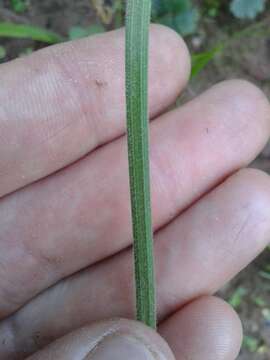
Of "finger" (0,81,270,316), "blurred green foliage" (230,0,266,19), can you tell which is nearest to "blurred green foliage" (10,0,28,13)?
"blurred green foliage" (230,0,266,19)

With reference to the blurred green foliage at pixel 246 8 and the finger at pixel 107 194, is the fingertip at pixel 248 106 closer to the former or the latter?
the finger at pixel 107 194

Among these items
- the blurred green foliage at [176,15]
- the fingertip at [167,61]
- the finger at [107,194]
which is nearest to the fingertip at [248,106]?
the finger at [107,194]

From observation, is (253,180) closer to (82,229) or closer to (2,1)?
(82,229)

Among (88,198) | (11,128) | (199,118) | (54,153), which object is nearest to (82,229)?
(88,198)

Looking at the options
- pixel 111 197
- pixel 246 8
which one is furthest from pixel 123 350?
pixel 246 8

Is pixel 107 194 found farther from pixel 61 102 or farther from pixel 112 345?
pixel 112 345
